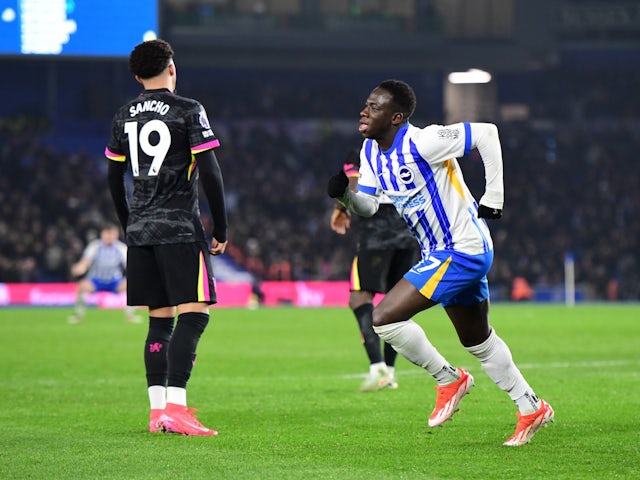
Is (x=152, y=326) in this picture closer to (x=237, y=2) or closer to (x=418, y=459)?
(x=418, y=459)

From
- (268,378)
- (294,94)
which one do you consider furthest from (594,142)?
(268,378)

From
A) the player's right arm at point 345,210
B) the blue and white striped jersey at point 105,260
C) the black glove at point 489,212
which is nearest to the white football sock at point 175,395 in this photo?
the black glove at point 489,212

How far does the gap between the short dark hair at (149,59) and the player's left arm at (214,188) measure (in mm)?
623

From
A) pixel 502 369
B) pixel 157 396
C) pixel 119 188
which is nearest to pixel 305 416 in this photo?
pixel 157 396

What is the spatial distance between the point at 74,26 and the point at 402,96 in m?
15.6

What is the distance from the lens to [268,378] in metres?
11.2

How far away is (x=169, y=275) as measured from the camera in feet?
22.9

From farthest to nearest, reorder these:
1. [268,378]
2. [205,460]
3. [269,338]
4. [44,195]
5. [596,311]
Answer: [44,195]
[596,311]
[269,338]
[268,378]
[205,460]

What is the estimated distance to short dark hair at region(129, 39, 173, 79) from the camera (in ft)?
23.0

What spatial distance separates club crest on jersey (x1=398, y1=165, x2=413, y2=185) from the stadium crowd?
24.8m

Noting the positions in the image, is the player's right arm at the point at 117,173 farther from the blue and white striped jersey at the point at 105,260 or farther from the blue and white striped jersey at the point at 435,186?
the blue and white striped jersey at the point at 105,260

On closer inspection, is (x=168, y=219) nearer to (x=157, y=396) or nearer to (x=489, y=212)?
(x=157, y=396)

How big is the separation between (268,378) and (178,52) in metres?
29.7

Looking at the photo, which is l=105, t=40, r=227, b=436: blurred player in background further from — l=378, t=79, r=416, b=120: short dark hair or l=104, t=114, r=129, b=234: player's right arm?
l=378, t=79, r=416, b=120: short dark hair
